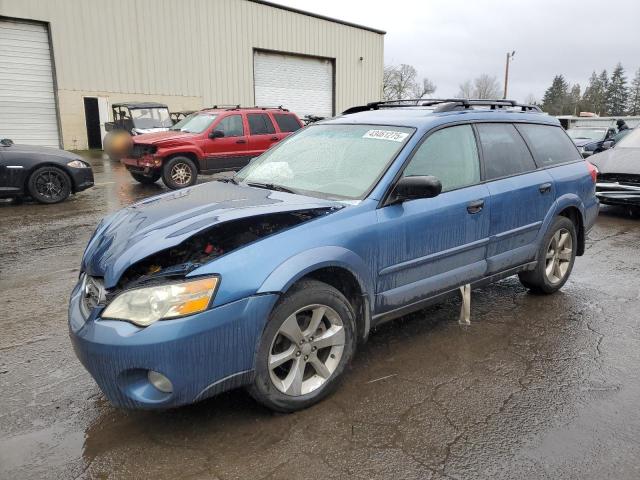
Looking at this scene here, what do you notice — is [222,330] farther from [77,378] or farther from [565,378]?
[565,378]

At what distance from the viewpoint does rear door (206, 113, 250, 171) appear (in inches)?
477

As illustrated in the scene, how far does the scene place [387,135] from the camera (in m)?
3.70

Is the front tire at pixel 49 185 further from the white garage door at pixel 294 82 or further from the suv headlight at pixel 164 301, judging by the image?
the white garage door at pixel 294 82

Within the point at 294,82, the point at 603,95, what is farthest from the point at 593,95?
the point at 294,82

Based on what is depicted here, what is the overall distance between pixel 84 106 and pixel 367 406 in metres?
22.5

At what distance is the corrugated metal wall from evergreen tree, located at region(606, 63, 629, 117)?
6579cm

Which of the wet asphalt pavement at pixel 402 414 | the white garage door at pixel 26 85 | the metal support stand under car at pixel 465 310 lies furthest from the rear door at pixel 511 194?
the white garage door at pixel 26 85

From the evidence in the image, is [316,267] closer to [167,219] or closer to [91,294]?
[167,219]

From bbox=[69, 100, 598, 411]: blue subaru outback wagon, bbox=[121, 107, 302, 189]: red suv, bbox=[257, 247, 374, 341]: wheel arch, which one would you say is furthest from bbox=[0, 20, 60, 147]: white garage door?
bbox=[257, 247, 374, 341]: wheel arch

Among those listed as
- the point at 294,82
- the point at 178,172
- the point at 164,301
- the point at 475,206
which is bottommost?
the point at 178,172

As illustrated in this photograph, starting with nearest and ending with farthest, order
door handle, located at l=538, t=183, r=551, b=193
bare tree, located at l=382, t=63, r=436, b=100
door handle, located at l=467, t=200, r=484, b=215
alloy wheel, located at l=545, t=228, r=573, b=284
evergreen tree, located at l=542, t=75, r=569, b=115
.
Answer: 1. door handle, located at l=467, t=200, r=484, b=215
2. door handle, located at l=538, t=183, r=551, b=193
3. alloy wheel, located at l=545, t=228, r=573, b=284
4. bare tree, located at l=382, t=63, r=436, b=100
5. evergreen tree, located at l=542, t=75, r=569, b=115

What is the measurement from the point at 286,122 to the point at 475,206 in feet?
33.2

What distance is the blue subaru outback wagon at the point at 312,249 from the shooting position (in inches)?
98.9

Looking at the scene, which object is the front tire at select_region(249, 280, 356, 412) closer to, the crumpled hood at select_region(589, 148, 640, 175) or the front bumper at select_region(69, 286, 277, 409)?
the front bumper at select_region(69, 286, 277, 409)
